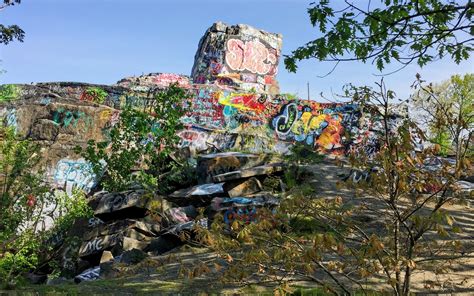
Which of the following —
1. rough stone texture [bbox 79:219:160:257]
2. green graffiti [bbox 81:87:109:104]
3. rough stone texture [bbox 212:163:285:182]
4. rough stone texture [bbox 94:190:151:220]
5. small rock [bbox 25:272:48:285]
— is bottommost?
small rock [bbox 25:272:48:285]

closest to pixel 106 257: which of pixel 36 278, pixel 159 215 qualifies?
pixel 159 215

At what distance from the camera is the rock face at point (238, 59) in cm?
2727

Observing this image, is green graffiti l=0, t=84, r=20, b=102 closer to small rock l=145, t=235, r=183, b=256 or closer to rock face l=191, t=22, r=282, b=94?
rock face l=191, t=22, r=282, b=94

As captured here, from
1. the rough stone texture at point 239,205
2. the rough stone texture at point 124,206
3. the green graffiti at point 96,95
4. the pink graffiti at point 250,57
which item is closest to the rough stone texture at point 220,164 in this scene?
the rough stone texture at point 124,206

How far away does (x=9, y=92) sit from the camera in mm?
21000

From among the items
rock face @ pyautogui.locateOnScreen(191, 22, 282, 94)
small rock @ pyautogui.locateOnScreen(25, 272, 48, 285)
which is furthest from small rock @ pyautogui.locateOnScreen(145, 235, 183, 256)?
rock face @ pyautogui.locateOnScreen(191, 22, 282, 94)

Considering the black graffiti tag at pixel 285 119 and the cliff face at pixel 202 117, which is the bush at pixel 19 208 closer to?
the cliff face at pixel 202 117

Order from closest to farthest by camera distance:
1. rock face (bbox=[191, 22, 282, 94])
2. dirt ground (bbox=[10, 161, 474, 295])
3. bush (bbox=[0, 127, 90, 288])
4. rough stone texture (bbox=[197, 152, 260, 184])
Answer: dirt ground (bbox=[10, 161, 474, 295]), bush (bbox=[0, 127, 90, 288]), rough stone texture (bbox=[197, 152, 260, 184]), rock face (bbox=[191, 22, 282, 94])

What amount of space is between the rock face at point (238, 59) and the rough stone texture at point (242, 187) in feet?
49.8

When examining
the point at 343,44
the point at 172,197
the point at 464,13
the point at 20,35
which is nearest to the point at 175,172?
the point at 172,197

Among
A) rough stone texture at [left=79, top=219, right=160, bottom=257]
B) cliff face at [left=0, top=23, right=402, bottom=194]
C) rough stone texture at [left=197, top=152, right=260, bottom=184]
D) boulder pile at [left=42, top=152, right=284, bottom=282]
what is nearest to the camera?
boulder pile at [left=42, top=152, right=284, bottom=282]

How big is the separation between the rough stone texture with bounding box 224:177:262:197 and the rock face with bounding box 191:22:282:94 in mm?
15171

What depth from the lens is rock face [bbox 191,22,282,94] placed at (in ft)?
89.5

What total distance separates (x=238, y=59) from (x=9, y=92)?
1280cm
